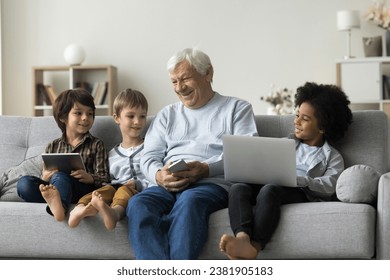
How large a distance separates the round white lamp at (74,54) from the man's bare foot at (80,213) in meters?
4.11

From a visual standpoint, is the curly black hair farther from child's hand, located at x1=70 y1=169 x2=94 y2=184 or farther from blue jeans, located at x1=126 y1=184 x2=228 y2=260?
child's hand, located at x1=70 y1=169 x2=94 y2=184

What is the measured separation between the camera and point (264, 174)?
9.23 feet

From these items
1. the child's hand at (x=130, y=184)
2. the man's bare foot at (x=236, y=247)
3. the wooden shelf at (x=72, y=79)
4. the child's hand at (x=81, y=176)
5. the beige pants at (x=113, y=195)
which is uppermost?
the wooden shelf at (x=72, y=79)

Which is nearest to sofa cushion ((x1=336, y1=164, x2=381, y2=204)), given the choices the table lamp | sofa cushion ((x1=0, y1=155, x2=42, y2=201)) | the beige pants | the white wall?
the beige pants

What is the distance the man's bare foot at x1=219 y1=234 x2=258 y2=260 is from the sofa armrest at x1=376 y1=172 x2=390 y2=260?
48 centimetres

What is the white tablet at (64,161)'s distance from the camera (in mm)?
3003

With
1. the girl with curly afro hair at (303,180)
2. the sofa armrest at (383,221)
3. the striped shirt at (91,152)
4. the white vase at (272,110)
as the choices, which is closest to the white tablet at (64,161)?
the striped shirt at (91,152)

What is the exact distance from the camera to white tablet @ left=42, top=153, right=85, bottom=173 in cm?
300

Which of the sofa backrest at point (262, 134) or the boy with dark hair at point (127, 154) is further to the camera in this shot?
the sofa backrest at point (262, 134)

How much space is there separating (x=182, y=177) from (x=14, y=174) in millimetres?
894

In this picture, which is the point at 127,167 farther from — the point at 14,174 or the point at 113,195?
the point at 14,174

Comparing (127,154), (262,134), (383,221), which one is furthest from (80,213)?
(383,221)

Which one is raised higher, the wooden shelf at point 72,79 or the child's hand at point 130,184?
the wooden shelf at point 72,79

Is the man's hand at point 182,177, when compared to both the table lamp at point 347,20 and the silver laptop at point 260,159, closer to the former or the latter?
the silver laptop at point 260,159
